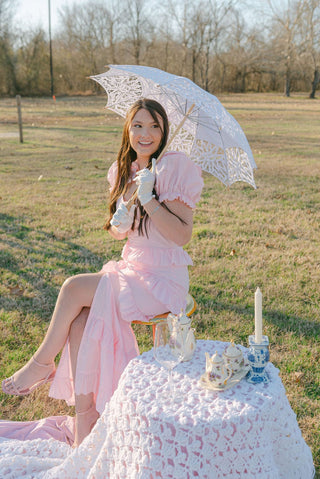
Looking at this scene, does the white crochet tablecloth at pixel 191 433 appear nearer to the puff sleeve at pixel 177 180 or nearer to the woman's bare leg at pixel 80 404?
the woman's bare leg at pixel 80 404

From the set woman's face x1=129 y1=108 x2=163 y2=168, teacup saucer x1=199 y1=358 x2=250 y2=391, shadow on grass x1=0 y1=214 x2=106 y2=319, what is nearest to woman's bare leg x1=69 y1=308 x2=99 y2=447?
teacup saucer x1=199 y1=358 x2=250 y2=391

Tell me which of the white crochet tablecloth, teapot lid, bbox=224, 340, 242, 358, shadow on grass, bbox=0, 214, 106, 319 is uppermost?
teapot lid, bbox=224, 340, 242, 358

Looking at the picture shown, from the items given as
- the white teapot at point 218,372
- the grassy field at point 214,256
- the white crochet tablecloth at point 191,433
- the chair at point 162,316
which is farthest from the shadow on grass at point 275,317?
the white teapot at point 218,372

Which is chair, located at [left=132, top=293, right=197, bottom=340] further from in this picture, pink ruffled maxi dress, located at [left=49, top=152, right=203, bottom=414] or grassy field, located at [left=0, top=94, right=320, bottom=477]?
grassy field, located at [left=0, top=94, right=320, bottom=477]

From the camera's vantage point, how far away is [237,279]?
4.56 meters

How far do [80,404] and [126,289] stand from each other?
0.61 metres

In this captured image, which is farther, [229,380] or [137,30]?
[137,30]

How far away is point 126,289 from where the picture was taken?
8.18 ft

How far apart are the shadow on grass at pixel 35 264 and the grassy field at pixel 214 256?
11 mm

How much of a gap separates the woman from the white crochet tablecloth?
37cm

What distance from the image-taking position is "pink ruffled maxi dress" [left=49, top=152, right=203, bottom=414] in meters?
2.36

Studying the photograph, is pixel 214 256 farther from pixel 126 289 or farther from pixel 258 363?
pixel 258 363

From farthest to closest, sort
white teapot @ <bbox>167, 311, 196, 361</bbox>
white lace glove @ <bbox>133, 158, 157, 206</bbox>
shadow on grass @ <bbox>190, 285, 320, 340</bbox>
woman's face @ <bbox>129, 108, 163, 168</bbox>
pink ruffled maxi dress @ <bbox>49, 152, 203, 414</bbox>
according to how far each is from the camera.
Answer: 1. shadow on grass @ <bbox>190, 285, 320, 340</bbox>
2. woman's face @ <bbox>129, 108, 163, 168</bbox>
3. white lace glove @ <bbox>133, 158, 157, 206</bbox>
4. pink ruffled maxi dress @ <bbox>49, 152, 203, 414</bbox>
5. white teapot @ <bbox>167, 311, 196, 361</bbox>

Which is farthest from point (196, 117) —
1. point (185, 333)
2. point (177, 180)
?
point (185, 333)
